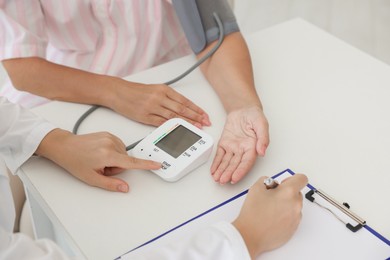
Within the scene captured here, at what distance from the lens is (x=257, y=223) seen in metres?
0.64

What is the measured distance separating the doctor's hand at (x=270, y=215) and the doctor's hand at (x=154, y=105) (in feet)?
0.69

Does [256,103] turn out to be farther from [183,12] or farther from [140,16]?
[140,16]

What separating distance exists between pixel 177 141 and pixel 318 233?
26 centimetres

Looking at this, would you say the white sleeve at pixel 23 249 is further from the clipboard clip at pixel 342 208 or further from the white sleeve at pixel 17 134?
the clipboard clip at pixel 342 208

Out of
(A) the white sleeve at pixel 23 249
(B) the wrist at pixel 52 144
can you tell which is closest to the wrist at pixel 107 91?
(B) the wrist at pixel 52 144

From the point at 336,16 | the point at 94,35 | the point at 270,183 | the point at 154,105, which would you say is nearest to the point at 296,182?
the point at 270,183

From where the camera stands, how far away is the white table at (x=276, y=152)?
0.67m

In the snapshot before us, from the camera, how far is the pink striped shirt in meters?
0.95

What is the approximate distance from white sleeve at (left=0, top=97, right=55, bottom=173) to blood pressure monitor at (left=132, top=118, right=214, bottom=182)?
0.16m

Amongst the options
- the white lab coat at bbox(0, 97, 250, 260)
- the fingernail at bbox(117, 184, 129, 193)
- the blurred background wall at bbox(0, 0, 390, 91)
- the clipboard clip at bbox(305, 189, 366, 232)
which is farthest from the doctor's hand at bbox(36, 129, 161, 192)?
the blurred background wall at bbox(0, 0, 390, 91)

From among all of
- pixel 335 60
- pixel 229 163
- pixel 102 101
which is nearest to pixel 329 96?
pixel 335 60

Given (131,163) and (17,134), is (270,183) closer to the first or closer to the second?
(131,163)

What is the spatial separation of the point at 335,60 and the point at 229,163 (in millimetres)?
391

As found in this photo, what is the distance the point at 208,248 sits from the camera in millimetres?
579
